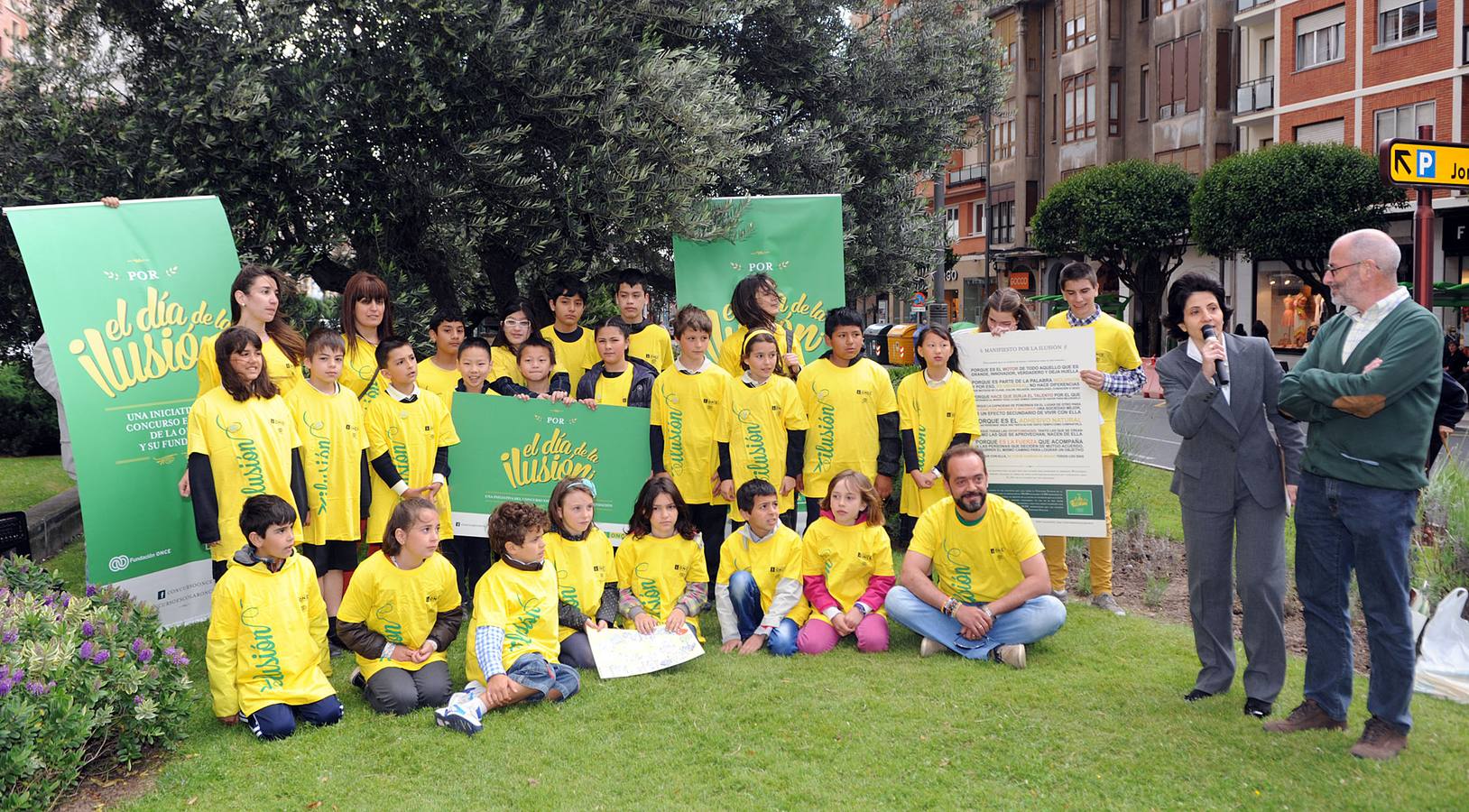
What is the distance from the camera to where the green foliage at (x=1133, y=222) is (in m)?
33.2

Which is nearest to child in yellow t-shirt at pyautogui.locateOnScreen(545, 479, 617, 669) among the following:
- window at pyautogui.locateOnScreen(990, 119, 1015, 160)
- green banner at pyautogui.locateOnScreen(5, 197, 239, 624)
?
green banner at pyautogui.locateOnScreen(5, 197, 239, 624)

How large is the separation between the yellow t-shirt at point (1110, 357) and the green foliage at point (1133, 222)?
28.3m

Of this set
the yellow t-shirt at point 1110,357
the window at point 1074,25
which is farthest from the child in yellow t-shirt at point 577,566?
the window at point 1074,25

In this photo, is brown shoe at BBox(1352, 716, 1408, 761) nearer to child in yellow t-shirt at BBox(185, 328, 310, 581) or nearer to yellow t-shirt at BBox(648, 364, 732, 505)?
yellow t-shirt at BBox(648, 364, 732, 505)

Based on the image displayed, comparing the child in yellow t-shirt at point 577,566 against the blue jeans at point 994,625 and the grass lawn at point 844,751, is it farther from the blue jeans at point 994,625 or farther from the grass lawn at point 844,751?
the blue jeans at point 994,625

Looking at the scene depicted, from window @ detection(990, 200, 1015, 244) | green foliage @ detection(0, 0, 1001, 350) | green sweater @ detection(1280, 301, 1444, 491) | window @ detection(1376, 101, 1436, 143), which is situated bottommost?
green sweater @ detection(1280, 301, 1444, 491)

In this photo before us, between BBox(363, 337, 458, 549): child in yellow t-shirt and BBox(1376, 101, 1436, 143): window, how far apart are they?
2818cm

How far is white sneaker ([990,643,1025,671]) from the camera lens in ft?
18.6

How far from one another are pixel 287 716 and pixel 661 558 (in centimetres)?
216

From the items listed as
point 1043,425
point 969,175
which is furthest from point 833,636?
point 969,175

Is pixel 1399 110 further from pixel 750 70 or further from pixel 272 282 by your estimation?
pixel 272 282

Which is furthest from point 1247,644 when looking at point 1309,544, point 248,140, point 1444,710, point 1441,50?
point 1441,50

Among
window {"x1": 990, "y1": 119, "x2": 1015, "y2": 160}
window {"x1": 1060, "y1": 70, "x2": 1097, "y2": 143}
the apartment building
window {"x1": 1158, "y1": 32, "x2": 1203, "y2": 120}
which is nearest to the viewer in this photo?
the apartment building

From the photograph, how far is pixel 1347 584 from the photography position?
A: 449cm
